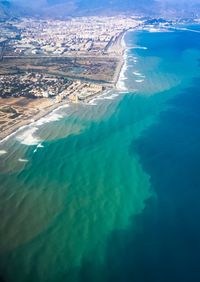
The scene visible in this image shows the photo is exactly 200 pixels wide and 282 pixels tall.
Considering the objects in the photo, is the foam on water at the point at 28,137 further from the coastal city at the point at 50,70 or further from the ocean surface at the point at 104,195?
the coastal city at the point at 50,70

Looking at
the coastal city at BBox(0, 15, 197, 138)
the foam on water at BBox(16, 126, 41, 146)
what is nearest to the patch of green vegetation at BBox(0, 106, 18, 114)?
the coastal city at BBox(0, 15, 197, 138)

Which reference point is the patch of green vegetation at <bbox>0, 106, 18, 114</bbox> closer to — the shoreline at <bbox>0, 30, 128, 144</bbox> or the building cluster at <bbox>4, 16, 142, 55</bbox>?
the shoreline at <bbox>0, 30, 128, 144</bbox>

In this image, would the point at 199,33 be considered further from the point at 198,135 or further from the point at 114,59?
the point at 198,135

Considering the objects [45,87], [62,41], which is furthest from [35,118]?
[62,41]

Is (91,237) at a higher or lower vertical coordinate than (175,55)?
lower

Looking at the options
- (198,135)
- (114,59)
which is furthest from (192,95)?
(114,59)

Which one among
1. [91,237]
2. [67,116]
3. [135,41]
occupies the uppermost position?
[135,41]

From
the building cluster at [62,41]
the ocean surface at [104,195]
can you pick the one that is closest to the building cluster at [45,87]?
the ocean surface at [104,195]

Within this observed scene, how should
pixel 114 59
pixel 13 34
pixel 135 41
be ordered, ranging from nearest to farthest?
pixel 114 59
pixel 135 41
pixel 13 34
